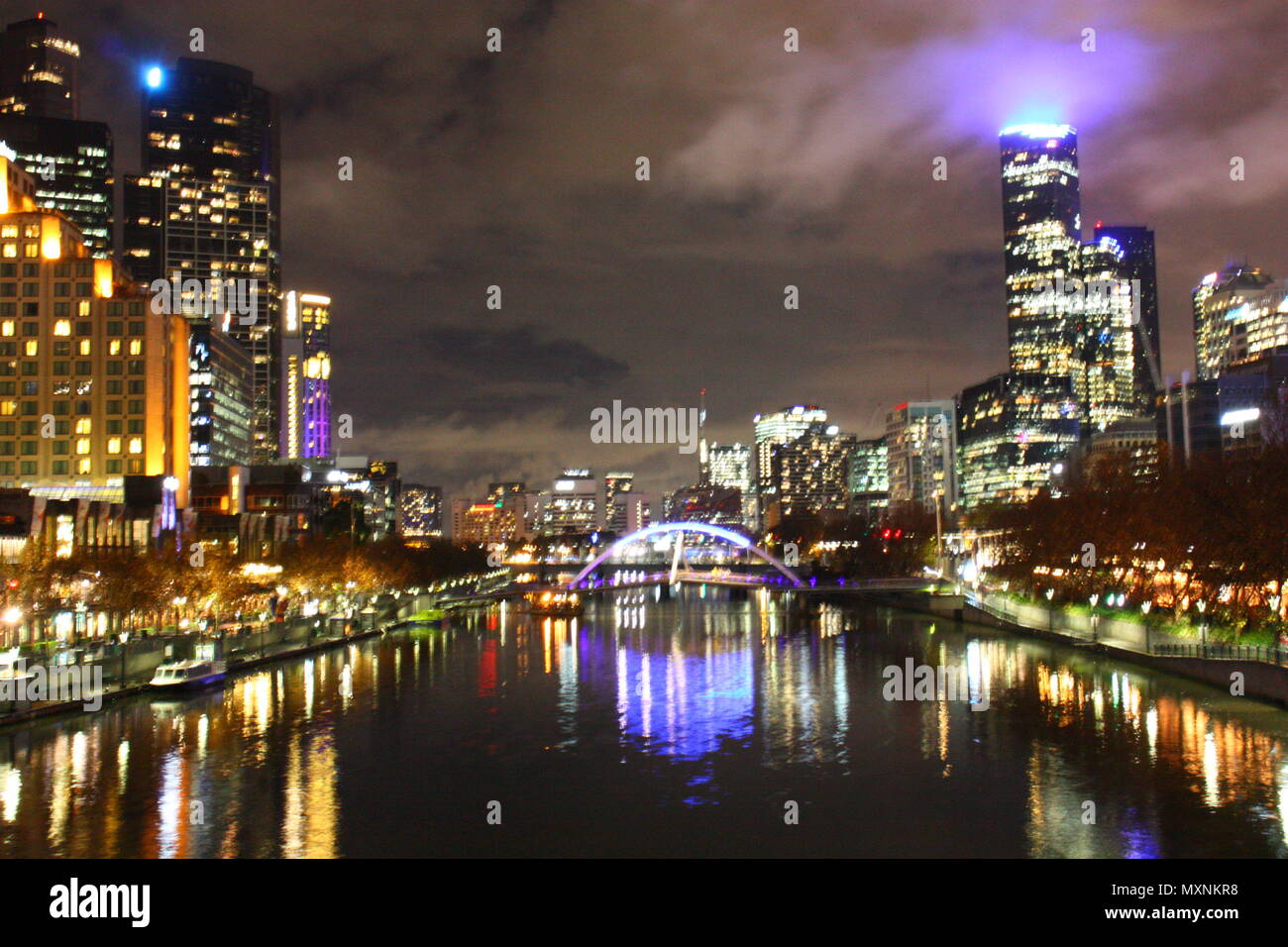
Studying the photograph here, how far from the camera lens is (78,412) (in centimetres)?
7938

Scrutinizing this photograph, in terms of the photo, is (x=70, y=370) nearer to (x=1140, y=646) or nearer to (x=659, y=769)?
(x=659, y=769)

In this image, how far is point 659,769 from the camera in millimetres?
29672

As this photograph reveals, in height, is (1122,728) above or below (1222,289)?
below

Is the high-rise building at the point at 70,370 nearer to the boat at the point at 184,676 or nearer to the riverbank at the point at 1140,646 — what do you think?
the boat at the point at 184,676

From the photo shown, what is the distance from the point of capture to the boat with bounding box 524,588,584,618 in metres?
97.7

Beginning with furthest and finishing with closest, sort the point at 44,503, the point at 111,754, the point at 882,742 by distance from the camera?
the point at 44,503, the point at 882,742, the point at 111,754

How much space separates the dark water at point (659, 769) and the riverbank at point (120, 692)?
0.56m

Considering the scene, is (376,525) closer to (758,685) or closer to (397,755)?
(758,685)

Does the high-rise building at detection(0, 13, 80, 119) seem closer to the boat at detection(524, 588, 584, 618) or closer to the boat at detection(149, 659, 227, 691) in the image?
the boat at detection(524, 588, 584, 618)

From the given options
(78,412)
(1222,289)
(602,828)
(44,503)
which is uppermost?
(1222,289)

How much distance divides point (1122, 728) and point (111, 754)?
27344 millimetres

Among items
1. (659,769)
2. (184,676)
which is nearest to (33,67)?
(184,676)
